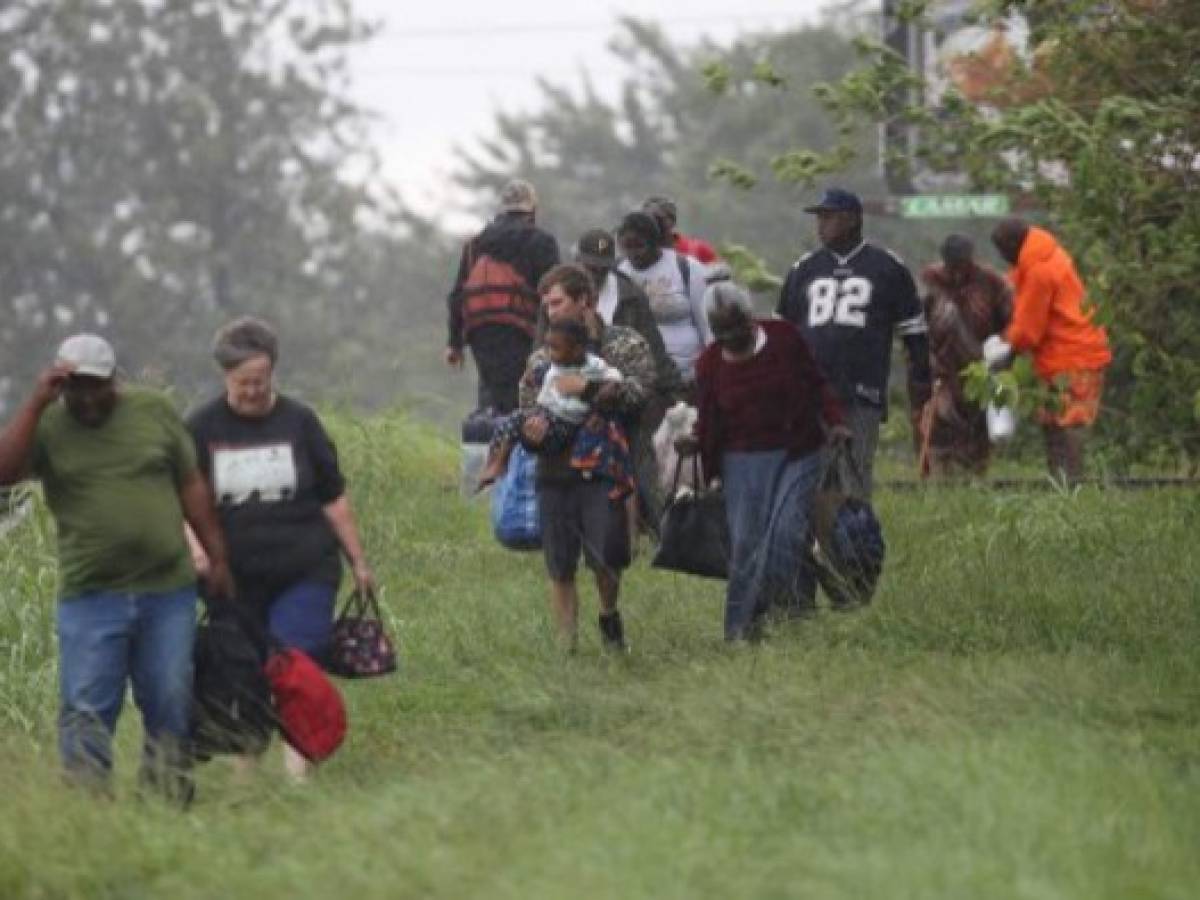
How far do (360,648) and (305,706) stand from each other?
52 cm

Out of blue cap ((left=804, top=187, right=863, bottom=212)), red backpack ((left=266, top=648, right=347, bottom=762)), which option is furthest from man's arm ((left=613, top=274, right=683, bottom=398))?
red backpack ((left=266, top=648, right=347, bottom=762))

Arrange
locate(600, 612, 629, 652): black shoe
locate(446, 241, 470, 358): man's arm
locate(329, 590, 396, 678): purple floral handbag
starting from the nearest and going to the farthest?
locate(329, 590, 396, 678): purple floral handbag → locate(600, 612, 629, 652): black shoe → locate(446, 241, 470, 358): man's arm

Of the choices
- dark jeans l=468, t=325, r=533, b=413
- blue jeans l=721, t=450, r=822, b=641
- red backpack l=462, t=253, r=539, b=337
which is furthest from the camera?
dark jeans l=468, t=325, r=533, b=413

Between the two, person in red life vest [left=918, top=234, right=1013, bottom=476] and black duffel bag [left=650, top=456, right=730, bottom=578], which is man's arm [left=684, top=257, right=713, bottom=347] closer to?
black duffel bag [left=650, top=456, right=730, bottom=578]

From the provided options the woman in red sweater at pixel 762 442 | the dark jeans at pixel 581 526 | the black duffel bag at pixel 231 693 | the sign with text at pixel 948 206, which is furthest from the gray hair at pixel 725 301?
the sign with text at pixel 948 206

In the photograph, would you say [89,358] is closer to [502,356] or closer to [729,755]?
[729,755]

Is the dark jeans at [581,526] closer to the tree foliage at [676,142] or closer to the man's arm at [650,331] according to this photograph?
the man's arm at [650,331]

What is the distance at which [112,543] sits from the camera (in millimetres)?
10758

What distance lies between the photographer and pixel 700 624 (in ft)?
49.6

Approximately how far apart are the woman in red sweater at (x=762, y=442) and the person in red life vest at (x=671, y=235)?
310cm

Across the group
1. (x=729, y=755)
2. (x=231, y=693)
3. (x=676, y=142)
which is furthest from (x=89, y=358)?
(x=676, y=142)

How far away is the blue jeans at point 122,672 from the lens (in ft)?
35.5

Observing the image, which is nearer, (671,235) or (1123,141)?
(1123,141)

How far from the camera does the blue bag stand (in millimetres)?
14633
